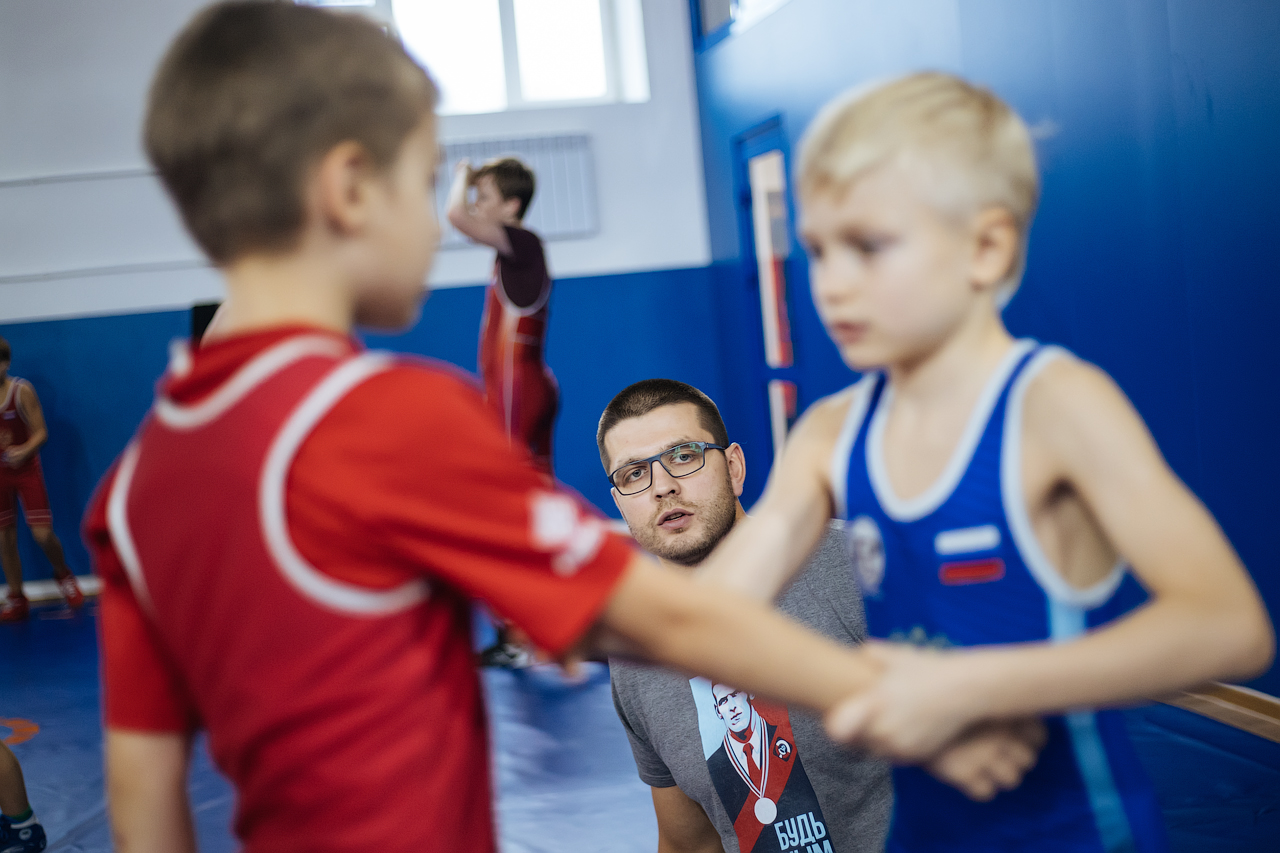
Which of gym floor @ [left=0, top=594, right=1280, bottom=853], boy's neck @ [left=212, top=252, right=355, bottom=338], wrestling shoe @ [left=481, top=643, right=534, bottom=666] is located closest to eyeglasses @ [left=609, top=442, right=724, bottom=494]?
boy's neck @ [left=212, top=252, right=355, bottom=338]

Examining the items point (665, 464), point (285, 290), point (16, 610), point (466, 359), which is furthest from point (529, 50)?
point (285, 290)

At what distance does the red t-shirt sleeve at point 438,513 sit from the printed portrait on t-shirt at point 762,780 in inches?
39.1

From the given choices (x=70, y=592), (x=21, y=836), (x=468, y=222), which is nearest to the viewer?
(x=21, y=836)

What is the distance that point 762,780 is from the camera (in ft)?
5.17

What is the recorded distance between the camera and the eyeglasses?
180 centimetres

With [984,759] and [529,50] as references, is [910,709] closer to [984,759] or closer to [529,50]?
[984,759]

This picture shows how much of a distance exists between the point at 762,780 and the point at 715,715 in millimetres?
116

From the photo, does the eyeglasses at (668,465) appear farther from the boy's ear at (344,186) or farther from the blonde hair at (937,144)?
the boy's ear at (344,186)

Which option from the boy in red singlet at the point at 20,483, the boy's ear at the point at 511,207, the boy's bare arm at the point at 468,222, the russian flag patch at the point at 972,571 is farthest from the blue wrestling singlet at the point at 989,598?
the boy in red singlet at the point at 20,483

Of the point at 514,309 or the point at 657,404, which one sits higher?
the point at 514,309

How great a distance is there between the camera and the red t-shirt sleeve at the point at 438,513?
0.61 m

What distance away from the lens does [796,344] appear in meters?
5.90

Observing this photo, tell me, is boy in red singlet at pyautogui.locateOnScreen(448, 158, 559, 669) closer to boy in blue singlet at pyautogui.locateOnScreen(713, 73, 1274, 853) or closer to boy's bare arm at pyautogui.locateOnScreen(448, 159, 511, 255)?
boy's bare arm at pyautogui.locateOnScreen(448, 159, 511, 255)

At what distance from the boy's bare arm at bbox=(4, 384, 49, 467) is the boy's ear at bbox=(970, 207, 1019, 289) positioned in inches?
259
